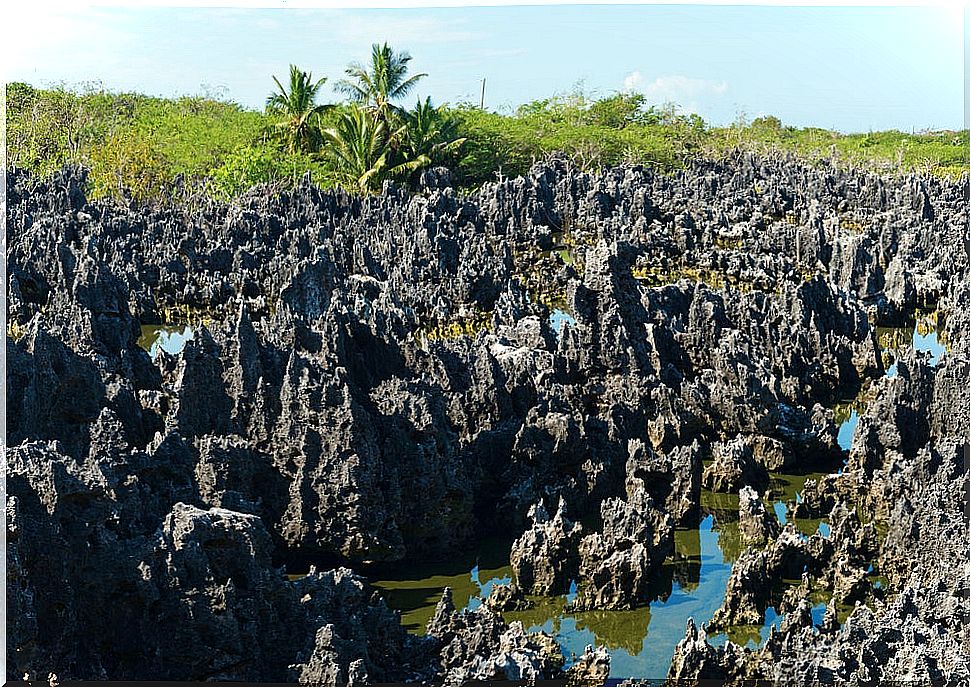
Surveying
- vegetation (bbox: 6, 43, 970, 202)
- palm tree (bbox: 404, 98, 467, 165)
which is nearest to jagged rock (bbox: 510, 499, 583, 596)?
vegetation (bbox: 6, 43, 970, 202)

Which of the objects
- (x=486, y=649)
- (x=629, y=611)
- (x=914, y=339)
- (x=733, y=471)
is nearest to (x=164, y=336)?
(x=733, y=471)

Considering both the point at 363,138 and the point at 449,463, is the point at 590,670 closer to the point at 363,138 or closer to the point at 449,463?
the point at 449,463

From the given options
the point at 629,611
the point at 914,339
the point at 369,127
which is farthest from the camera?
the point at 369,127

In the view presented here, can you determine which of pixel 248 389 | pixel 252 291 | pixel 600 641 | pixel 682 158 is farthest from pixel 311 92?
pixel 600 641

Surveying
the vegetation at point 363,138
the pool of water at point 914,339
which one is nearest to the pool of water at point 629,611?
the pool of water at point 914,339

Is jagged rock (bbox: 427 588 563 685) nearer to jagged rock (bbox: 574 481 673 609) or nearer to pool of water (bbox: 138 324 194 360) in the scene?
jagged rock (bbox: 574 481 673 609)

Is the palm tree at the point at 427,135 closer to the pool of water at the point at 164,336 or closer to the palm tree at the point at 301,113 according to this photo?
the palm tree at the point at 301,113

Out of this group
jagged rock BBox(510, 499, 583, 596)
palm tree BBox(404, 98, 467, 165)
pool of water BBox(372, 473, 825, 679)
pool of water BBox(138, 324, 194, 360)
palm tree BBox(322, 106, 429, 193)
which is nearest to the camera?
pool of water BBox(372, 473, 825, 679)
